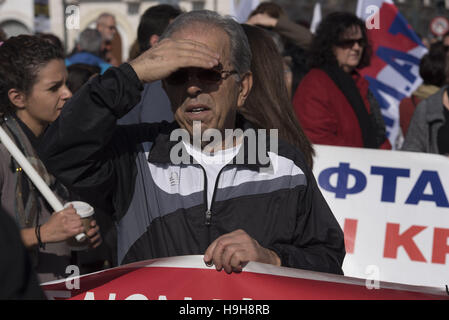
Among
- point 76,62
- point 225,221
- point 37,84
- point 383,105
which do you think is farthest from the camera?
point 383,105

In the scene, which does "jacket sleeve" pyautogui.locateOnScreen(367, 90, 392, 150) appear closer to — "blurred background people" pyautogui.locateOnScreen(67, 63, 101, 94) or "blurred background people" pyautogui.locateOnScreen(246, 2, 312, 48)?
"blurred background people" pyautogui.locateOnScreen(246, 2, 312, 48)

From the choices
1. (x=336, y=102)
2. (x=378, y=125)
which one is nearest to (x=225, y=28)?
(x=336, y=102)

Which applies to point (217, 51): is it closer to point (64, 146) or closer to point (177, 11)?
point (64, 146)

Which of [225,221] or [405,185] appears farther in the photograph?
[405,185]

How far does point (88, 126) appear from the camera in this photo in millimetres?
2412

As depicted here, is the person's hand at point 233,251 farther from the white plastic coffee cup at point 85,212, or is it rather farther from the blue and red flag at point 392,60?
the blue and red flag at point 392,60

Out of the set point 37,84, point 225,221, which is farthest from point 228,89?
point 37,84

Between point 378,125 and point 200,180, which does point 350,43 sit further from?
point 200,180

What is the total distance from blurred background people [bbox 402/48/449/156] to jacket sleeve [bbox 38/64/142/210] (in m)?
4.25

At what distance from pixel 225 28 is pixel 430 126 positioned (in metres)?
4.07

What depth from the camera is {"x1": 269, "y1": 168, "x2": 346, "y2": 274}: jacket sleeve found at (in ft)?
8.46
